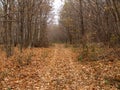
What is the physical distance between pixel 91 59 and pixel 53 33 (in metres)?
66.2

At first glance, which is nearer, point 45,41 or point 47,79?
point 47,79

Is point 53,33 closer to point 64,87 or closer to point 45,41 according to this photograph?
point 45,41

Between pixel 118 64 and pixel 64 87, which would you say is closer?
pixel 64 87

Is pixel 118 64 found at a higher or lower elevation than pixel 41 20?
lower

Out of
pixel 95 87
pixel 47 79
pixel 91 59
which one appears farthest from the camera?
pixel 91 59

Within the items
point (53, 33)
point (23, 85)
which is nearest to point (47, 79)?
point (23, 85)

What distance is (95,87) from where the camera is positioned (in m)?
Result: 8.61

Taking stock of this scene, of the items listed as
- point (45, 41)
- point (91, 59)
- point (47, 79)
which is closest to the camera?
point (47, 79)

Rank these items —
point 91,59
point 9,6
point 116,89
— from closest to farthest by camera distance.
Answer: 1. point 116,89
2. point 91,59
3. point 9,6

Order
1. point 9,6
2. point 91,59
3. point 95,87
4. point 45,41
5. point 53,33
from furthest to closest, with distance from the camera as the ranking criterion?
point 53,33
point 45,41
point 9,6
point 91,59
point 95,87

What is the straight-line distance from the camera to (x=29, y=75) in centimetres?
1134

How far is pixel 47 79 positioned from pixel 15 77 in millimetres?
1717

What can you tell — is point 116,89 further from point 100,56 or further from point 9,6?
point 9,6

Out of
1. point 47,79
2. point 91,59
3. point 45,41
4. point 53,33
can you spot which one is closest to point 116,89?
point 47,79
